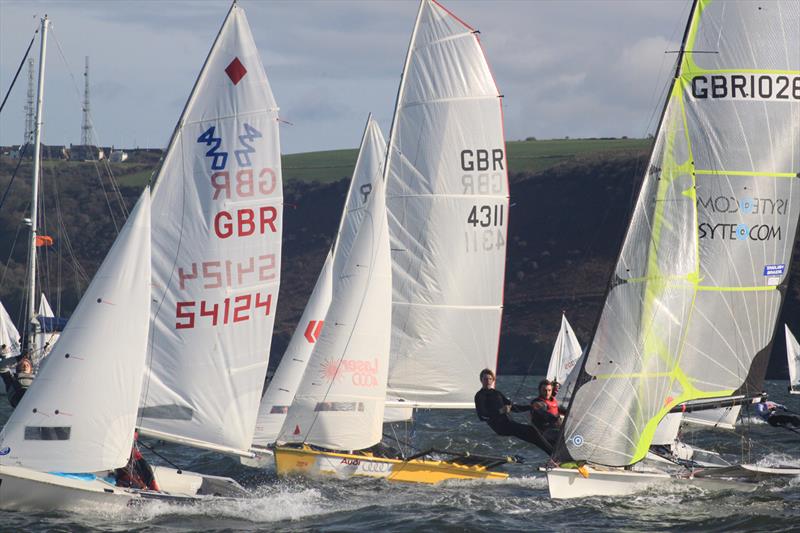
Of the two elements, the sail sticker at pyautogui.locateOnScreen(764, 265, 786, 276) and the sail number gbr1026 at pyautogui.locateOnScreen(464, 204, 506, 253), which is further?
the sail number gbr1026 at pyautogui.locateOnScreen(464, 204, 506, 253)

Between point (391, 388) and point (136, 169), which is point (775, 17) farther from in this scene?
point (136, 169)

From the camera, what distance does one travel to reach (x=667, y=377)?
19.0 meters

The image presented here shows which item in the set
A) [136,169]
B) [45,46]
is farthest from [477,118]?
[136,169]

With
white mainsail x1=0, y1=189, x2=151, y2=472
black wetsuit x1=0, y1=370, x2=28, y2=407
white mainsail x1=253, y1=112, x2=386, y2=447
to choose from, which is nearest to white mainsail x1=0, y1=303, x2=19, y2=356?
white mainsail x1=253, y1=112, x2=386, y2=447

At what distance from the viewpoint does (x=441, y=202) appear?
24031mm

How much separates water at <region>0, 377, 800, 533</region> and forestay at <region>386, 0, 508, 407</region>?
3.20m

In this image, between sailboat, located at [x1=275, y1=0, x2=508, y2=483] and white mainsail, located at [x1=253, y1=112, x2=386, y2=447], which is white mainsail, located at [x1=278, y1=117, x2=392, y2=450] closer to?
white mainsail, located at [x1=253, y1=112, x2=386, y2=447]

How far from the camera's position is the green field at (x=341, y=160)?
11400 centimetres

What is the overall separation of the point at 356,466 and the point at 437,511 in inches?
106

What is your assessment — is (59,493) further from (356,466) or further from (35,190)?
(35,190)

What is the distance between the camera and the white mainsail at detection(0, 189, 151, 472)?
1552cm

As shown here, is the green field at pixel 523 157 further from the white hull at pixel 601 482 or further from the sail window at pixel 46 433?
the sail window at pixel 46 433

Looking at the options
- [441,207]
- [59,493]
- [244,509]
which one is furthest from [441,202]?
[59,493]

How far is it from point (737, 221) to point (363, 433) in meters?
6.58
